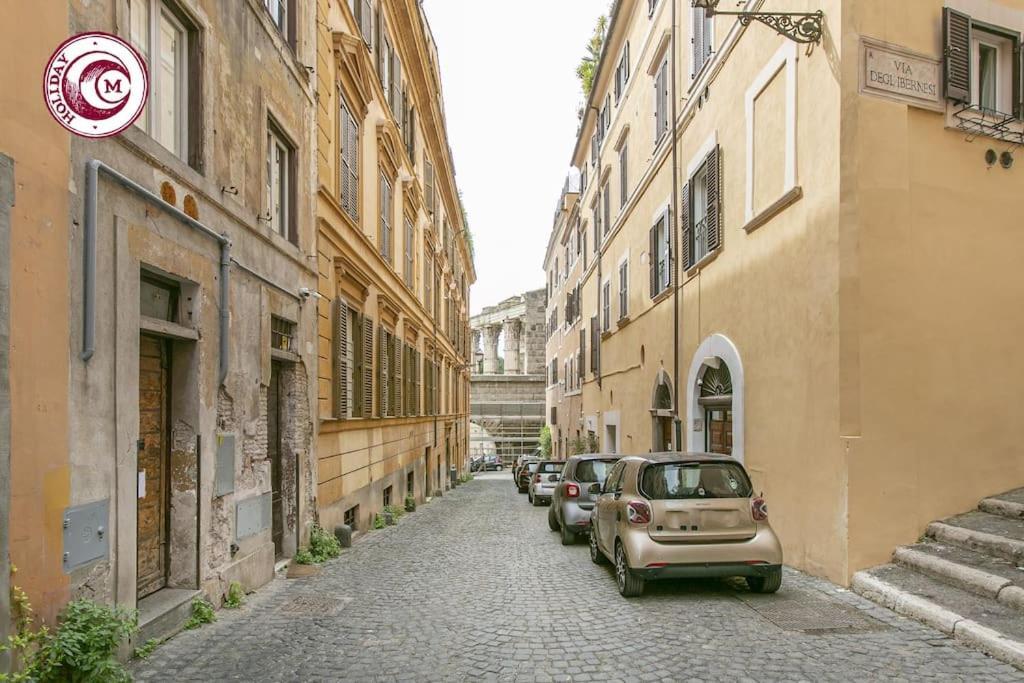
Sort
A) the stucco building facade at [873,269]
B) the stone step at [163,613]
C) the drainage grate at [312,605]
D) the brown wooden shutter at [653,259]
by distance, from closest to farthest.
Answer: the stone step at [163,613] → the drainage grate at [312,605] → the stucco building facade at [873,269] → the brown wooden shutter at [653,259]

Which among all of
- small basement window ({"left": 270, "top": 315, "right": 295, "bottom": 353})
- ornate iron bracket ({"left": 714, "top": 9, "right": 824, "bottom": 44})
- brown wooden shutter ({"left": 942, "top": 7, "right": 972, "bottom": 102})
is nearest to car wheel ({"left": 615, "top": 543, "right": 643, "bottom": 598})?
small basement window ({"left": 270, "top": 315, "right": 295, "bottom": 353})

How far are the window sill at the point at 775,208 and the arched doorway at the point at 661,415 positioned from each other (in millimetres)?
5327

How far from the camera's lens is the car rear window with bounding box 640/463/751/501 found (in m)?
7.53

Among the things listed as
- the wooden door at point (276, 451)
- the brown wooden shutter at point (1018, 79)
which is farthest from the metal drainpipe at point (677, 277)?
the wooden door at point (276, 451)

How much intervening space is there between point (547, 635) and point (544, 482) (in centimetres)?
1349

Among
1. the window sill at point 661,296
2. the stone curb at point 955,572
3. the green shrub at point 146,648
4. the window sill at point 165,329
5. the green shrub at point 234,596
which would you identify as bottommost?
the green shrub at point 234,596

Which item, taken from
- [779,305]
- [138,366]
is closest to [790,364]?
[779,305]

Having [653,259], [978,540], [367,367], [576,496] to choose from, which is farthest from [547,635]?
[653,259]

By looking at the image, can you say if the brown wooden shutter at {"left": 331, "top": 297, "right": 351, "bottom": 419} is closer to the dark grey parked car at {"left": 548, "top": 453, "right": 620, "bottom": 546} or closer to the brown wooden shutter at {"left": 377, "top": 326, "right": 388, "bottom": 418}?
the brown wooden shutter at {"left": 377, "top": 326, "right": 388, "bottom": 418}

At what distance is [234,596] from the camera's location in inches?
290

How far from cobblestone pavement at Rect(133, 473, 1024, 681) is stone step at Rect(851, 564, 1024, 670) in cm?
12

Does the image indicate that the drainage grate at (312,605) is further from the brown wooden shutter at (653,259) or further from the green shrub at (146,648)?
the brown wooden shutter at (653,259)

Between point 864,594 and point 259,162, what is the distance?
804 cm

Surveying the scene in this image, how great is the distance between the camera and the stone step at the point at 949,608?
5.35 metres
